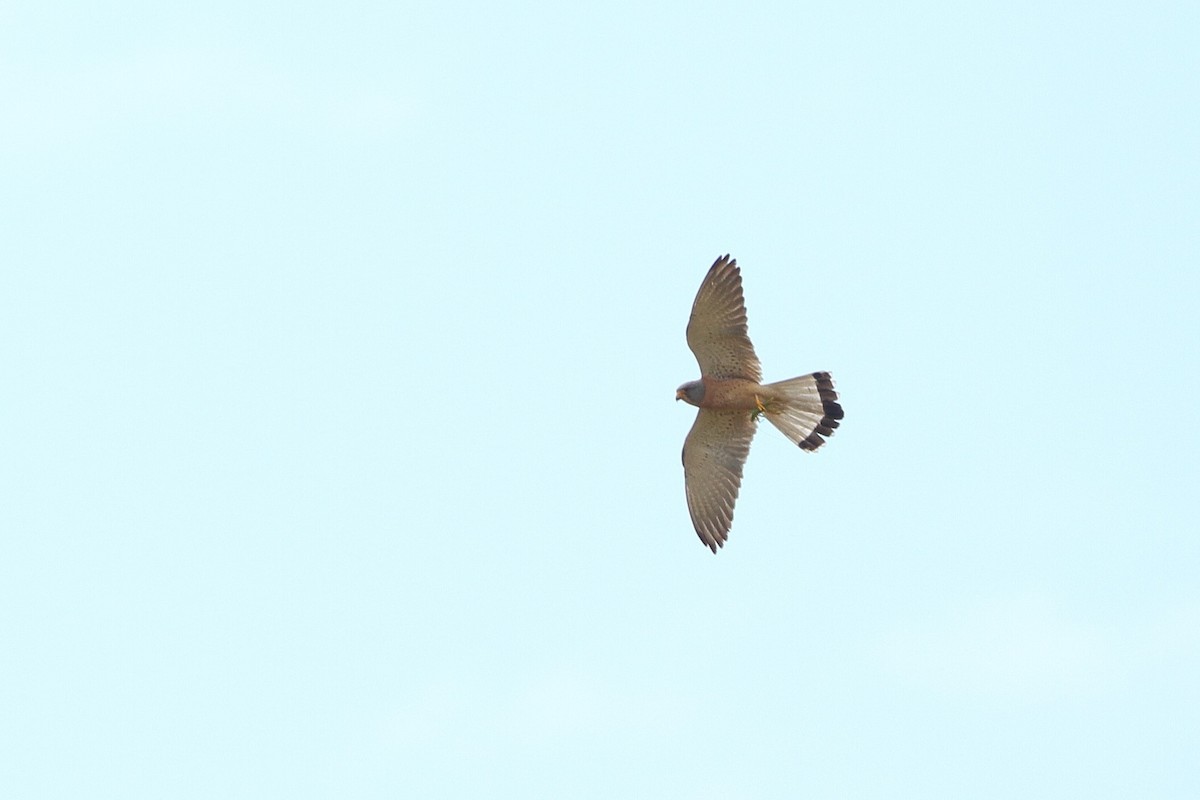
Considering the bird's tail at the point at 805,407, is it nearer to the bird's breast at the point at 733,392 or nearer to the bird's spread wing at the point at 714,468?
the bird's breast at the point at 733,392

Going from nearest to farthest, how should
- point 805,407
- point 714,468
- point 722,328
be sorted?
point 722,328
point 805,407
point 714,468

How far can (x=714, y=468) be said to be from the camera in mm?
17266

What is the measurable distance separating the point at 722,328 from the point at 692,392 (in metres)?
0.77

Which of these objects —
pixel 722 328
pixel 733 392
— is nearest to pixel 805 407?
pixel 733 392

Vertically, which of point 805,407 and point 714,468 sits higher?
point 805,407

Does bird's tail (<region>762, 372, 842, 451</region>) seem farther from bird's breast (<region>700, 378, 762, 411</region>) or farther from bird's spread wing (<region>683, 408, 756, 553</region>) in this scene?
bird's spread wing (<region>683, 408, 756, 553</region>)

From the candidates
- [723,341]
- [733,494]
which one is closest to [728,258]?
[723,341]

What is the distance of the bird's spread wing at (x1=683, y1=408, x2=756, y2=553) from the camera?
1703 centimetres

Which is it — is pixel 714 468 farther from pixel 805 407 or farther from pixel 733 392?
pixel 805 407

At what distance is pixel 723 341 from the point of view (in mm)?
16312

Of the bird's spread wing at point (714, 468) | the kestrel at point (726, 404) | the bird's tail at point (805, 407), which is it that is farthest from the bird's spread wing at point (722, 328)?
the bird's spread wing at point (714, 468)

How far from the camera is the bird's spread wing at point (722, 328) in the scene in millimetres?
15953

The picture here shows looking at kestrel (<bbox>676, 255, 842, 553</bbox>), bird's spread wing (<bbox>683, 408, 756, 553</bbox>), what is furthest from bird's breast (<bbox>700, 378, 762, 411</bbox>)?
bird's spread wing (<bbox>683, 408, 756, 553</bbox>)

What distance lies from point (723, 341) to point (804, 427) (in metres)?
1.11
